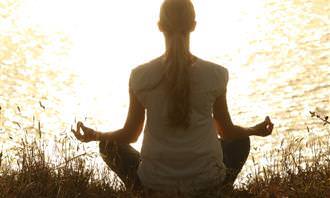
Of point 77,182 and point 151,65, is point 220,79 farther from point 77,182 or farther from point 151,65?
point 77,182

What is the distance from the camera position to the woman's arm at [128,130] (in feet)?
15.9

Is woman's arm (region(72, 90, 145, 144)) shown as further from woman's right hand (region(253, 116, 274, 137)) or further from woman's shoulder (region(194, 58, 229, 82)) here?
woman's right hand (region(253, 116, 274, 137))

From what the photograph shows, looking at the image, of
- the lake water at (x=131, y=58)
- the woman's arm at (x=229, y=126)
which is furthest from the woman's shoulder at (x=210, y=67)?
the lake water at (x=131, y=58)

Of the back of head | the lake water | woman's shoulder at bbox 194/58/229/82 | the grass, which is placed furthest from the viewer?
the lake water

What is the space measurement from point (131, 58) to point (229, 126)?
9.08m

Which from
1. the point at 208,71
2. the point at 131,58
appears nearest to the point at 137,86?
the point at 208,71

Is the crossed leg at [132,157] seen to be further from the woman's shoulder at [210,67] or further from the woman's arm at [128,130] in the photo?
the woman's shoulder at [210,67]

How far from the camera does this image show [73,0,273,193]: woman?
4523 millimetres

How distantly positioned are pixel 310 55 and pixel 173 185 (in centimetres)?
855

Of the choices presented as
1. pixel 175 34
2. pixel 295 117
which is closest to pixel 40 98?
pixel 295 117

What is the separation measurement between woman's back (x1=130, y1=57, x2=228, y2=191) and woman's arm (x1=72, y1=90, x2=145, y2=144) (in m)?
0.14

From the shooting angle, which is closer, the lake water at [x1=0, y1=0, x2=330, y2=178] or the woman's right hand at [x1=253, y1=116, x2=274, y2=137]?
the woman's right hand at [x1=253, y1=116, x2=274, y2=137]

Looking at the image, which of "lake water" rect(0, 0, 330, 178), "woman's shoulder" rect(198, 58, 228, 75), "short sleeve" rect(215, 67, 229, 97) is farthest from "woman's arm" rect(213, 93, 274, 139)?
"lake water" rect(0, 0, 330, 178)

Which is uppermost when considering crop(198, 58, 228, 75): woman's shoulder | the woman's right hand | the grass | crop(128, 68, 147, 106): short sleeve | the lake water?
crop(198, 58, 228, 75): woman's shoulder
